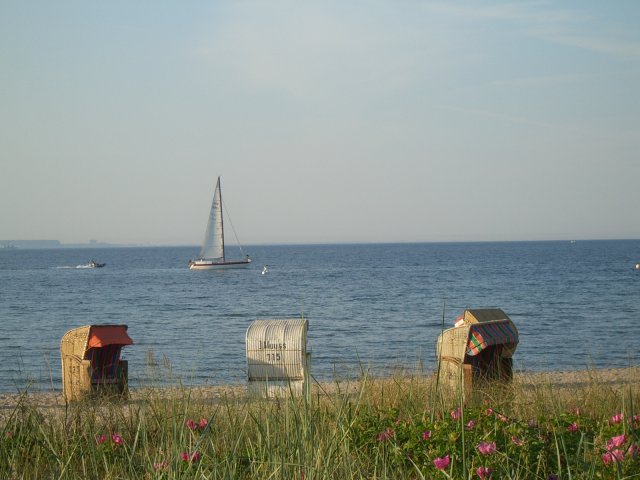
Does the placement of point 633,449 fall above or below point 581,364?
above

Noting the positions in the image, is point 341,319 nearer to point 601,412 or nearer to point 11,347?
point 11,347

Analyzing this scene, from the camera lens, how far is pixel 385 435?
4.50 meters

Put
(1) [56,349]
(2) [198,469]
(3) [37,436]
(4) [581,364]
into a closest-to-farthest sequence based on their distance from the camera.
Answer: (2) [198,469] → (3) [37,436] → (4) [581,364] → (1) [56,349]

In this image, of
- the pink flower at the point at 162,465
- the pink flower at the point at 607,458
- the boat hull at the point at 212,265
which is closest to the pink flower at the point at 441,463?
the pink flower at the point at 607,458

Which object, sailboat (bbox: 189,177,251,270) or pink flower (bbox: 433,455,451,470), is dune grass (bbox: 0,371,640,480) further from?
sailboat (bbox: 189,177,251,270)

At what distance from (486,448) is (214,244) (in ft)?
229

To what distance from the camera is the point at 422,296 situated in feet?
140

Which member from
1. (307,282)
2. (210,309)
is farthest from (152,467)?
(307,282)

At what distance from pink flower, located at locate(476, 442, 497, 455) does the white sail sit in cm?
6640

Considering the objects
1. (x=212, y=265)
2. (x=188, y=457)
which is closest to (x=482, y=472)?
(x=188, y=457)

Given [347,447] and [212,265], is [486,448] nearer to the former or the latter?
[347,447]

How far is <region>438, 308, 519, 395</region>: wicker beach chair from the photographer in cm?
880

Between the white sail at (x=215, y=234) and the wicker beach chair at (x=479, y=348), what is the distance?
198ft

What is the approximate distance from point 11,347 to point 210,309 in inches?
630
